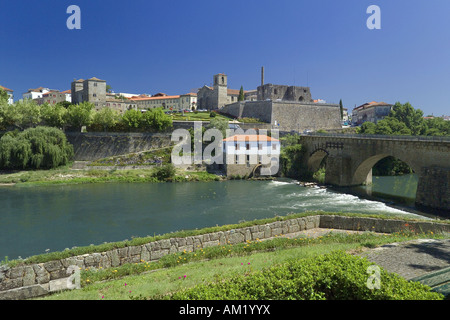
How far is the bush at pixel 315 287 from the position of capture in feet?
20.8

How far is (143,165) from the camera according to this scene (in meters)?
47.5

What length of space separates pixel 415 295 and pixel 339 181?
3470 centimetres

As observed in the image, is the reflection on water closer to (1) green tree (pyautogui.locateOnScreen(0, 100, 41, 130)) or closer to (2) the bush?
(2) the bush

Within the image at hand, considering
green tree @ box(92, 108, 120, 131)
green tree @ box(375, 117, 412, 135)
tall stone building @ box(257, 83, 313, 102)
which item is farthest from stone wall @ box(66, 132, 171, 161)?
green tree @ box(375, 117, 412, 135)

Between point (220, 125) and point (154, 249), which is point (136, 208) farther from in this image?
point (220, 125)

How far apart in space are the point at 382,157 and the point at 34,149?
146ft

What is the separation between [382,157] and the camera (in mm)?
36656

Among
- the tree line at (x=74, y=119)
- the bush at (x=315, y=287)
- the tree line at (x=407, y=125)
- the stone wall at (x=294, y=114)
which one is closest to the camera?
the bush at (x=315, y=287)

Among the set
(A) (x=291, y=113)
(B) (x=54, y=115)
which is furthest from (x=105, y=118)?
(A) (x=291, y=113)

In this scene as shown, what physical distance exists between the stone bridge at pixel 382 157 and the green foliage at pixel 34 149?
35.6 m

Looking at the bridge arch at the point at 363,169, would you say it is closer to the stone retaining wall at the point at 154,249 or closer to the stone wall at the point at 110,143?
the stone retaining wall at the point at 154,249

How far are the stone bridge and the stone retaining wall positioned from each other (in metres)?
13.5

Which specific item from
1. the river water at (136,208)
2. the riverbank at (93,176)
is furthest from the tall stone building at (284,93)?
the river water at (136,208)
